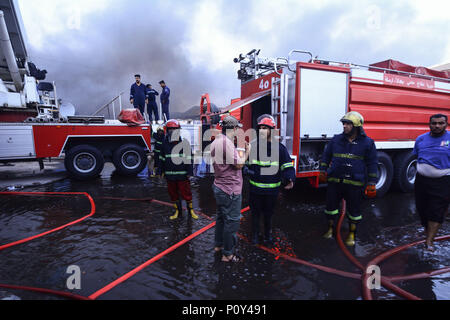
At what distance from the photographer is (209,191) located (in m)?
5.64

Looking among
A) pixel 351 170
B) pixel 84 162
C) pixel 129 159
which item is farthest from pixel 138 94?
pixel 351 170

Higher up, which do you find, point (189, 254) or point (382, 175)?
point (382, 175)

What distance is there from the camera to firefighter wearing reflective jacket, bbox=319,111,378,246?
293cm

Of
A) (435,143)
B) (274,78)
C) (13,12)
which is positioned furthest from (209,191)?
(13,12)

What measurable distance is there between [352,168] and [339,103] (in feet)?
6.41

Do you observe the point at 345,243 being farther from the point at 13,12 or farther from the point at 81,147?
the point at 13,12

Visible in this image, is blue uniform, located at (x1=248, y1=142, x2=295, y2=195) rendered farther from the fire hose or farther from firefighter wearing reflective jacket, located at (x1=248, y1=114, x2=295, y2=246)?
the fire hose

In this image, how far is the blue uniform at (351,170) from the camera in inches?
116

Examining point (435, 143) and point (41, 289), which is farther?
point (435, 143)

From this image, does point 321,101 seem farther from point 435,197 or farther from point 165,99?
point 165,99

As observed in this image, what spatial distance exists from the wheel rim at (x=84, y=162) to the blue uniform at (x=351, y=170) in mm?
6196

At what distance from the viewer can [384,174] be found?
508 centimetres
